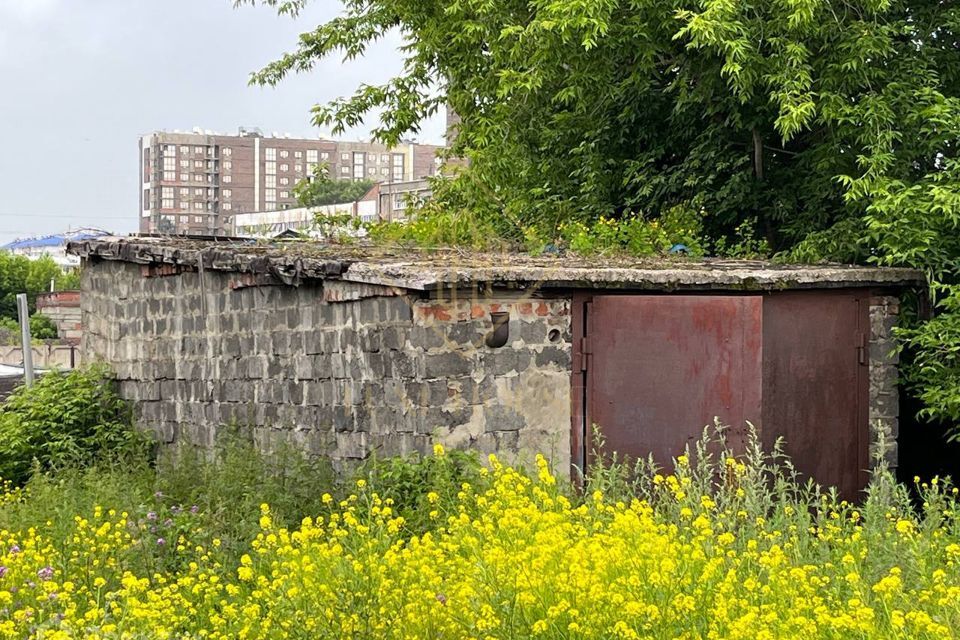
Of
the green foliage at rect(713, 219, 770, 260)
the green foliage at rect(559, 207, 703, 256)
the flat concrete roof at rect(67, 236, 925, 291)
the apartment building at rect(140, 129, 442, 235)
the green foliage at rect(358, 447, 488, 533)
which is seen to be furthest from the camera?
the apartment building at rect(140, 129, 442, 235)

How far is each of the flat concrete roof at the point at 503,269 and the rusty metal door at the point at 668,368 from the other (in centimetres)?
27

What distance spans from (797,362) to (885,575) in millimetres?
4269

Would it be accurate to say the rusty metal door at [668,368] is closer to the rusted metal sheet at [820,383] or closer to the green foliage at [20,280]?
the rusted metal sheet at [820,383]

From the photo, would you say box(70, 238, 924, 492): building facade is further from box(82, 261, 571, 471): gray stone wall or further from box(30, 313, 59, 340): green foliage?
box(30, 313, 59, 340): green foliage

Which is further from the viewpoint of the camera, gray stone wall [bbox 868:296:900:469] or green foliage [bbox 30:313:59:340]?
green foliage [bbox 30:313:59:340]

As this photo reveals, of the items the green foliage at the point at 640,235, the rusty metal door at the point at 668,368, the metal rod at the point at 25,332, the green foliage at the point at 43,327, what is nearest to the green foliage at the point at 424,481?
the rusty metal door at the point at 668,368

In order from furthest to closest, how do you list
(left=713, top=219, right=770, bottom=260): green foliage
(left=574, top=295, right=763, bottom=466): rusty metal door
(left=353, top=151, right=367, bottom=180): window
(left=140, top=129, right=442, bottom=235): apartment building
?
(left=353, top=151, right=367, bottom=180): window → (left=140, top=129, right=442, bottom=235): apartment building → (left=713, top=219, right=770, bottom=260): green foliage → (left=574, top=295, right=763, bottom=466): rusty metal door

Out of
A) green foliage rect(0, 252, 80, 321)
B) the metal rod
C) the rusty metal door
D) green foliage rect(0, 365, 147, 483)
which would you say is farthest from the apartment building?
the rusty metal door

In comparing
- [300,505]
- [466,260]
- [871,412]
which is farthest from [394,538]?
[871,412]

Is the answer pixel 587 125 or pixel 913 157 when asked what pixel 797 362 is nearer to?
pixel 913 157

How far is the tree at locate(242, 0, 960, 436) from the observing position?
11102 mm

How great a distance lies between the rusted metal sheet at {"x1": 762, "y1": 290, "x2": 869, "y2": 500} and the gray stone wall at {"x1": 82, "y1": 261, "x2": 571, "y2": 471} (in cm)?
190

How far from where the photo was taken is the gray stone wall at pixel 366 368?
8.84 metres

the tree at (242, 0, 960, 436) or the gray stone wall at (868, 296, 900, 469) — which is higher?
the tree at (242, 0, 960, 436)
